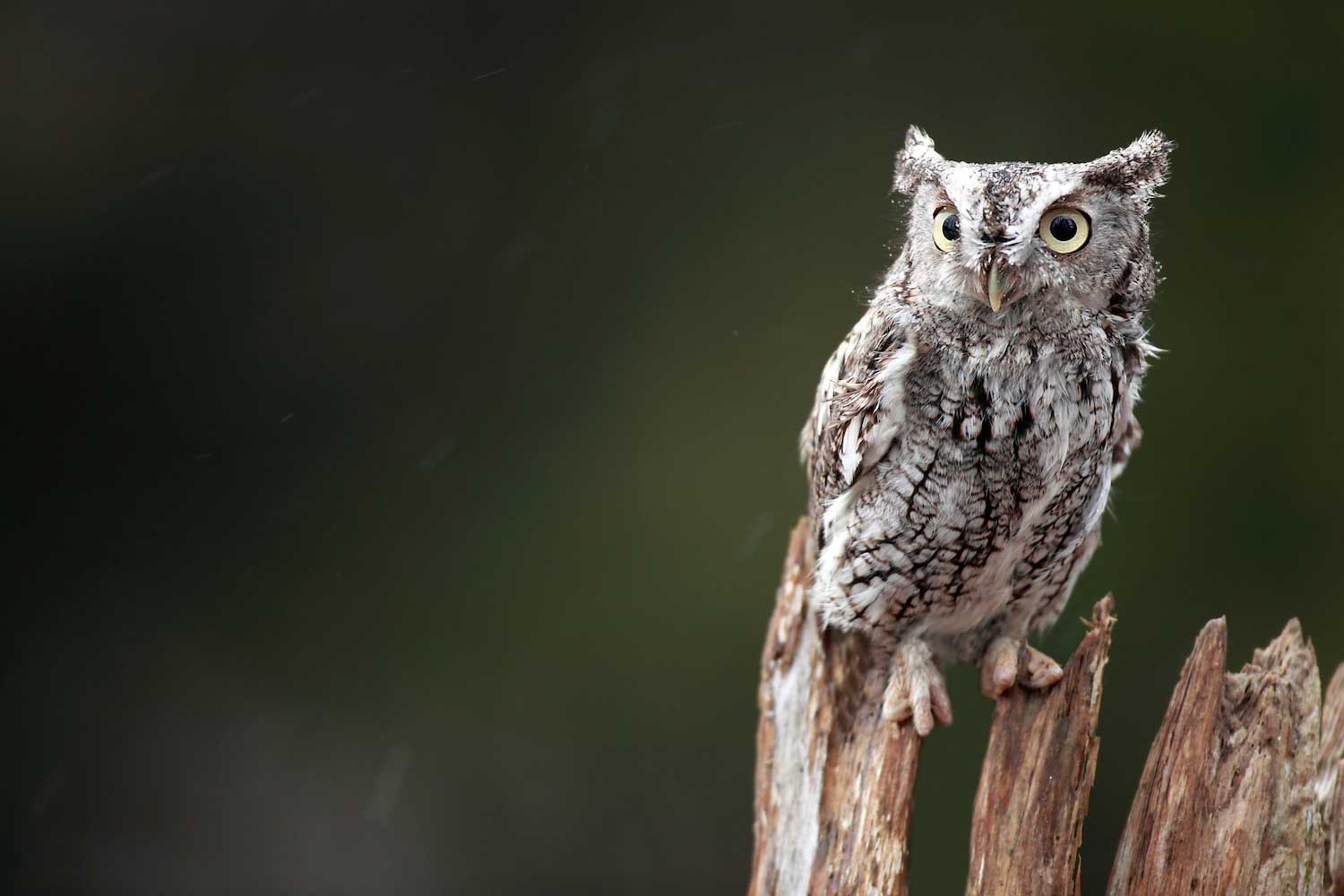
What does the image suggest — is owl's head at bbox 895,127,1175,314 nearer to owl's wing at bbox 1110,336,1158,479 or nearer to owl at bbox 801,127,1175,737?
owl at bbox 801,127,1175,737

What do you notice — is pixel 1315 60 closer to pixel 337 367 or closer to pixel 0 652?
pixel 337 367

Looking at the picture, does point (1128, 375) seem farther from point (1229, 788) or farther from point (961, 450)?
point (1229, 788)

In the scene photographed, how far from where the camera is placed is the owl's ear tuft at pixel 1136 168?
1.51 m

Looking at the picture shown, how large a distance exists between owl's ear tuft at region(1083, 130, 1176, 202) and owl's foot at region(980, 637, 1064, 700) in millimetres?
652

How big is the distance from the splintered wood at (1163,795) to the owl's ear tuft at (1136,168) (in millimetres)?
575

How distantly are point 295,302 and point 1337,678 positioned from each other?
245 centimetres

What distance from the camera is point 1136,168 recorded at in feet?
5.13

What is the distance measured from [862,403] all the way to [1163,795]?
68cm

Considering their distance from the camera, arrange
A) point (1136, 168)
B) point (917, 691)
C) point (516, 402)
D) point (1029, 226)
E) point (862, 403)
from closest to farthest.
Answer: point (1029, 226), point (1136, 168), point (862, 403), point (917, 691), point (516, 402)

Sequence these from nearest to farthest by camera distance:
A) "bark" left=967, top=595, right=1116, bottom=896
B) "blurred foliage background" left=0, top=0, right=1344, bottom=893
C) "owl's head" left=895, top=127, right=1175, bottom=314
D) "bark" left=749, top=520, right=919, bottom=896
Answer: "owl's head" left=895, top=127, right=1175, bottom=314 < "bark" left=967, top=595, right=1116, bottom=896 < "bark" left=749, top=520, right=919, bottom=896 < "blurred foliage background" left=0, top=0, right=1344, bottom=893

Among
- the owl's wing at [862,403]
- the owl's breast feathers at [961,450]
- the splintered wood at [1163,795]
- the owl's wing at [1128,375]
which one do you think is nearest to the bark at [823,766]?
the splintered wood at [1163,795]

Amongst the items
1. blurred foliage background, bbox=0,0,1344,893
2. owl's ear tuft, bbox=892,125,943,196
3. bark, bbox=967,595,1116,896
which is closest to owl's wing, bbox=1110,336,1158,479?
bark, bbox=967,595,1116,896

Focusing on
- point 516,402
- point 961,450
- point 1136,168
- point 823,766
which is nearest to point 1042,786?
point 823,766

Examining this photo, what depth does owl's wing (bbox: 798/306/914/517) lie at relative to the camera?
164 cm
